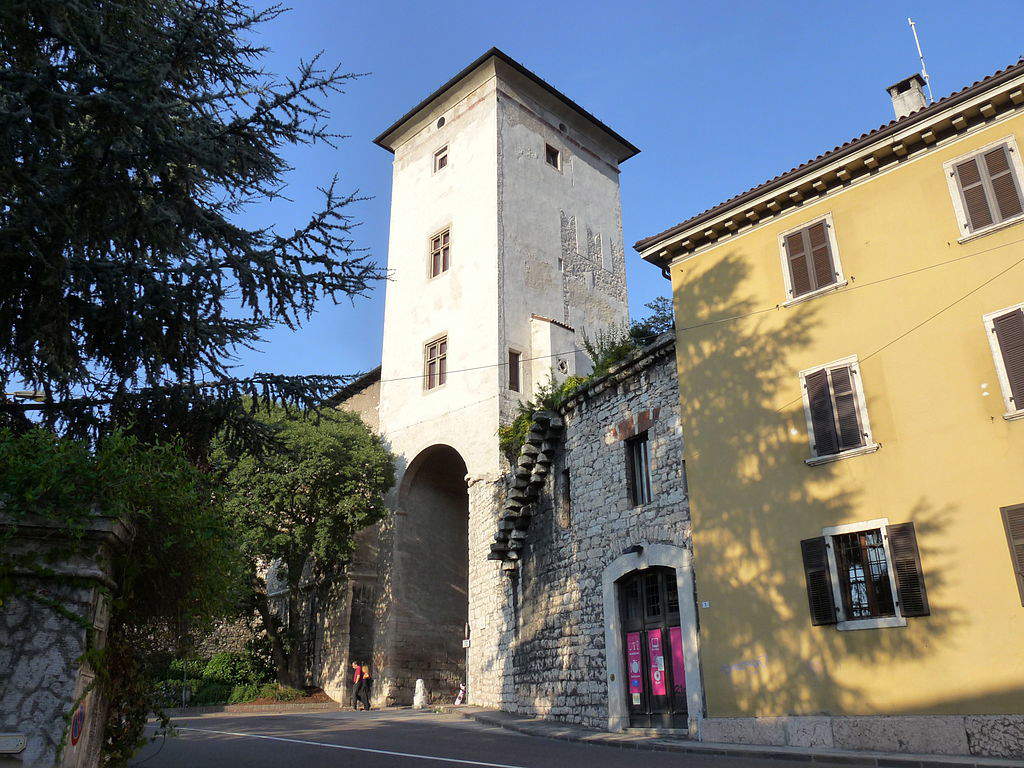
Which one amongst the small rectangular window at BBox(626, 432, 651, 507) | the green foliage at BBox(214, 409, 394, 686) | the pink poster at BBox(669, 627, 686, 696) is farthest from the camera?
the green foliage at BBox(214, 409, 394, 686)

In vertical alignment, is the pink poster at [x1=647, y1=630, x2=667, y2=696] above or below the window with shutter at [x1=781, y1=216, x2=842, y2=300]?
below

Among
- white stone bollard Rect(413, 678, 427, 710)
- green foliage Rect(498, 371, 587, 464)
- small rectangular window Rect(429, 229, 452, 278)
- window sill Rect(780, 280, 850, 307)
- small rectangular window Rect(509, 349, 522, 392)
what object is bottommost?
white stone bollard Rect(413, 678, 427, 710)

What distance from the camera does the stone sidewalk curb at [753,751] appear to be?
28.8 feet

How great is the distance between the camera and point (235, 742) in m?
11.8

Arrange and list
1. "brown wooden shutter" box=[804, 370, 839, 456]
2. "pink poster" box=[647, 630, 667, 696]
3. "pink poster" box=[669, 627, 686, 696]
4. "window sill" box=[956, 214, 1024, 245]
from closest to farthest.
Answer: "window sill" box=[956, 214, 1024, 245]
"brown wooden shutter" box=[804, 370, 839, 456]
"pink poster" box=[669, 627, 686, 696]
"pink poster" box=[647, 630, 667, 696]

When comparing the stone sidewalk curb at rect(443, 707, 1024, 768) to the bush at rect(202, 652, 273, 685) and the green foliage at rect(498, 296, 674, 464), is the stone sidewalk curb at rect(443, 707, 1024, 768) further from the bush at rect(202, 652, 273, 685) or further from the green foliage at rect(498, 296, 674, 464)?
the bush at rect(202, 652, 273, 685)

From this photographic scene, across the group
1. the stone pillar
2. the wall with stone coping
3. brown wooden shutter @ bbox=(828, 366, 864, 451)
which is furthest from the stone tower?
the stone pillar

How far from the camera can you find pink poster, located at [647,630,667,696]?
44.0 ft

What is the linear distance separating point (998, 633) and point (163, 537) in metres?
9.29

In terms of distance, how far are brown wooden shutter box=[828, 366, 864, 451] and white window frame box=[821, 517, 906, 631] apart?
3.69ft

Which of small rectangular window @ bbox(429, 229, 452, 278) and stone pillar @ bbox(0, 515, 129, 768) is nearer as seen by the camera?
stone pillar @ bbox(0, 515, 129, 768)

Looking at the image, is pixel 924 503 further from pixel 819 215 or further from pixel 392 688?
pixel 392 688

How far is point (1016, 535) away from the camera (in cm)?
955

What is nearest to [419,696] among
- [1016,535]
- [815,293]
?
[815,293]
